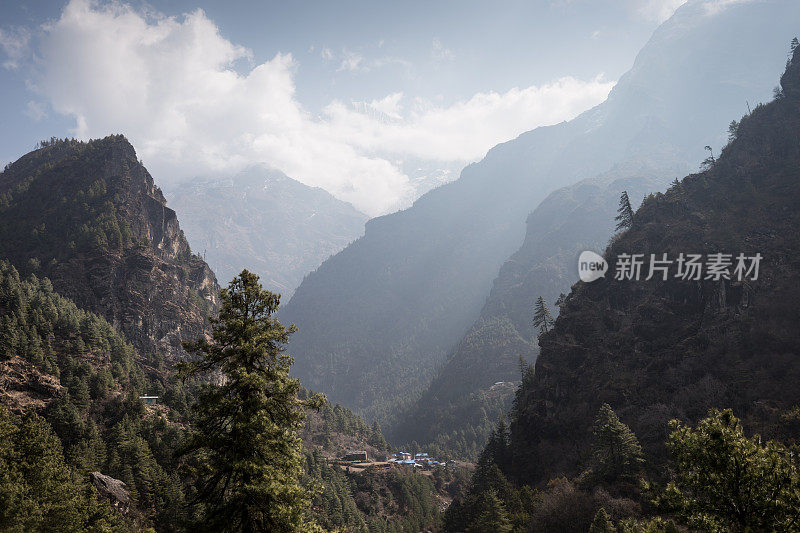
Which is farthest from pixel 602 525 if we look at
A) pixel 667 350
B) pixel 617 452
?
pixel 667 350

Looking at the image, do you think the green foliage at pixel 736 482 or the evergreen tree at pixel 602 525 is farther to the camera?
the evergreen tree at pixel 602 525

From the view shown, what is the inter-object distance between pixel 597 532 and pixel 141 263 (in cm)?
13614

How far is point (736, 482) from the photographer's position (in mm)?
14398

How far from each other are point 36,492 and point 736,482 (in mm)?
49013

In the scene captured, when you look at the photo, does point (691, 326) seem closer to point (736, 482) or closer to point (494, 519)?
point (494, 519)

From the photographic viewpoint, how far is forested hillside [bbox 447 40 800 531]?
48.9 m

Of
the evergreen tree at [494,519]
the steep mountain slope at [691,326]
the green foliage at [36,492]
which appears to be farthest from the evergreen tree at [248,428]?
the steep mountain slope at [691,326]

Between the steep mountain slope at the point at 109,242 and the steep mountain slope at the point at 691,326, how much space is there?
110 meters

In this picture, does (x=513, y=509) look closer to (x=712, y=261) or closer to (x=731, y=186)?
(x=712, y=261)

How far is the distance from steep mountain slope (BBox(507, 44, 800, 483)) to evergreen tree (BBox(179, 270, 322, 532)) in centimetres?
5486

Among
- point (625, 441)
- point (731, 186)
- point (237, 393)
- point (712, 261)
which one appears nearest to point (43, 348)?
point (237, 393)

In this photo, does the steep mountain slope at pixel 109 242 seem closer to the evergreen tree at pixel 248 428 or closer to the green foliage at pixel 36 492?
the green foliage at pixel 36 492

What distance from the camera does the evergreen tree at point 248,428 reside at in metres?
12.4

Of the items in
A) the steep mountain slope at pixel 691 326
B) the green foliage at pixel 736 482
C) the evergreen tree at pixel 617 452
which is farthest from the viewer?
the steep mountain slope at pixel 691 326
